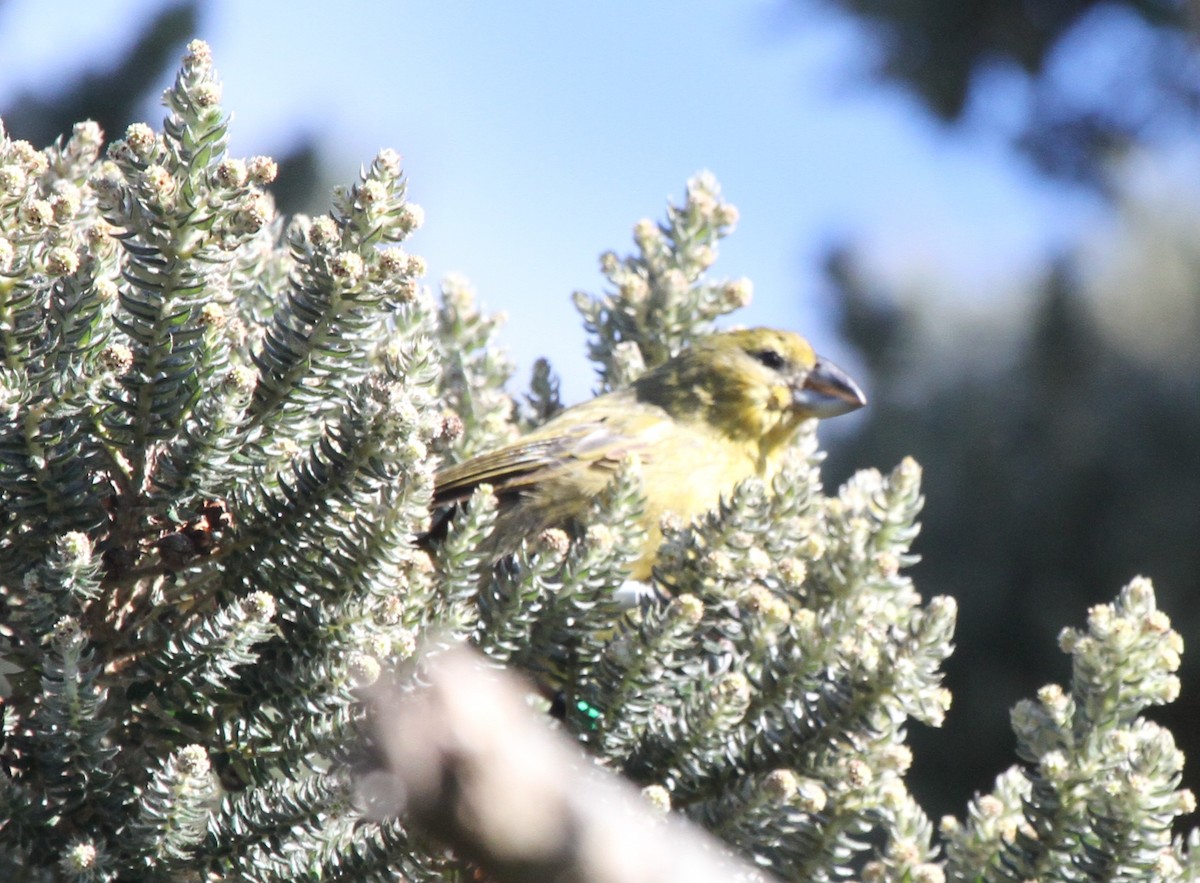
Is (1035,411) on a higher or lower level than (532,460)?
lower

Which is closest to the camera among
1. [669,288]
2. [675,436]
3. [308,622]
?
[308,622]

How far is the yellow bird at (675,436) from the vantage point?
3.48 m

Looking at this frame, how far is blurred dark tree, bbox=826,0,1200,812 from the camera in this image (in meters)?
6.23

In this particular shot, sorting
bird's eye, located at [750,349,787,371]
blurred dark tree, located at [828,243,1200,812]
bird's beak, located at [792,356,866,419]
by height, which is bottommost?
blurred dark tree, located at [828,243,1200,812]

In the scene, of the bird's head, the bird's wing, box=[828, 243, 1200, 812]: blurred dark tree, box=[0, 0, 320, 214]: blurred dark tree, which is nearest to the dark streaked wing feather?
the bird's wing

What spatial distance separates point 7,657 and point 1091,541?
562 cm

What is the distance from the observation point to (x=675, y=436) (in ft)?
13.8

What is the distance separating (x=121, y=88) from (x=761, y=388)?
3.70 m

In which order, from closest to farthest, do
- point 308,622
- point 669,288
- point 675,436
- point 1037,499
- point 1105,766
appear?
1. point 308,622
2. point 1105,766
3. point 669,288
4. point 675,436
5. point 1037,499

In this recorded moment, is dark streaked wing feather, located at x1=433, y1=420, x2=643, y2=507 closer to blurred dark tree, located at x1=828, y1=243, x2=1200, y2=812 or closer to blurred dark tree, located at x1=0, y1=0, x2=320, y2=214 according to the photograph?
blurred dark tree, located at x1=828, y1=243, x2=1200, y2=812

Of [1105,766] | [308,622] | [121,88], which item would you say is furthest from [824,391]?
[121,88]

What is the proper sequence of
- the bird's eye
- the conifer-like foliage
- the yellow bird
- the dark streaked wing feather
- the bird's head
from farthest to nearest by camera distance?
1. the bird's eye
2. the bird's head
3. the yellow bird
4. the dark streaked wing feather
5. the conifer-like foliage

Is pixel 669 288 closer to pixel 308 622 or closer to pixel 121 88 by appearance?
pixel 308 622

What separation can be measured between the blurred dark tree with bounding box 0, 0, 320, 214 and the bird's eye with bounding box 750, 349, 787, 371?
118 inches
